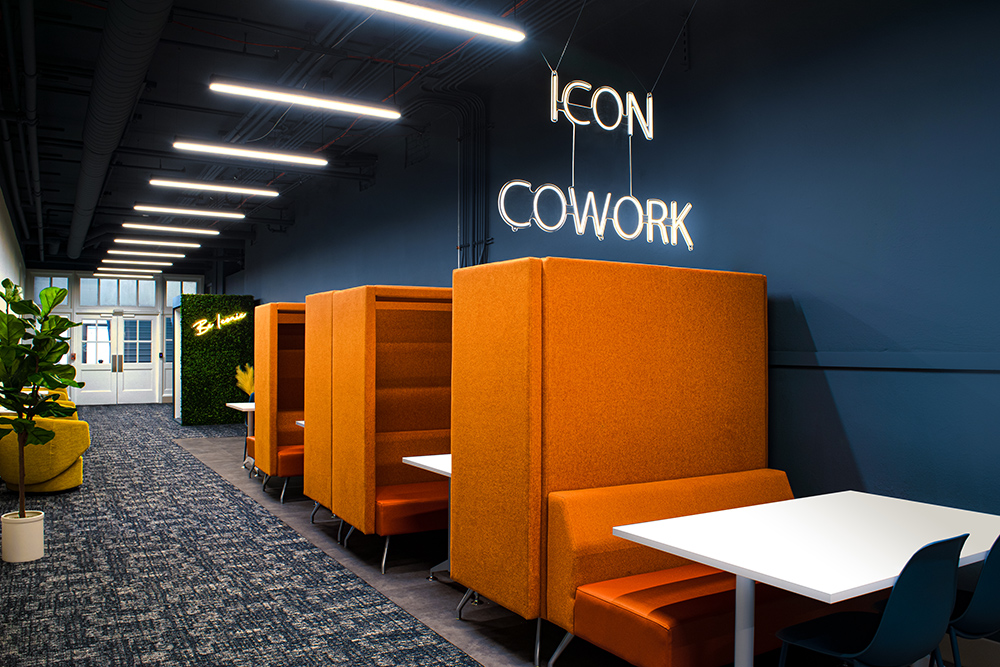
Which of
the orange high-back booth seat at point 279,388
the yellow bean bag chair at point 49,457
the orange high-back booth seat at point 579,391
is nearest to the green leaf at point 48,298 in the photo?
the orange high-back booth seat at point 279,388

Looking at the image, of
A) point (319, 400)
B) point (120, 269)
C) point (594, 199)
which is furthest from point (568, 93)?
point (120, 269)

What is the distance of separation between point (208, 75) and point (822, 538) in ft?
23.3

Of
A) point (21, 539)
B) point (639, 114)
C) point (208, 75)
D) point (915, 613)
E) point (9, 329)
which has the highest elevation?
point (208, 75)

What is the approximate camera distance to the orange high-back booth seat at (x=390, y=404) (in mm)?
4672

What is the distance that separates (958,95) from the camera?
327 cm

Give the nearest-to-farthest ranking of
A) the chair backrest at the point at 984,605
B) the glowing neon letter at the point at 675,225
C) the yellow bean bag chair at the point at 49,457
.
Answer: the chair backrest at the point at 984,605, the glowing neon letter at the point at 675,225, the yellow bean bag chair at the point at 49,457

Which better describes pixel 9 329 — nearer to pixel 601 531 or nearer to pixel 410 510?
pixel 410 510

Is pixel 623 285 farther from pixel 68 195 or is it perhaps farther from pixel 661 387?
pixel 68 195

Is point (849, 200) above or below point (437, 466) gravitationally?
above

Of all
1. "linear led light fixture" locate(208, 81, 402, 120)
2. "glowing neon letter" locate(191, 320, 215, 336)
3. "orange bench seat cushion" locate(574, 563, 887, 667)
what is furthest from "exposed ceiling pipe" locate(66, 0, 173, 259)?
"glowing neon letter" locate(191, 320, 215, 336)

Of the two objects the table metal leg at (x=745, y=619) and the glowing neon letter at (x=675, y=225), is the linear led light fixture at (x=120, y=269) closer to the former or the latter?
the glowing neon letter at (x=675, y=225)

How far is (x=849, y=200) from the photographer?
12.1ft

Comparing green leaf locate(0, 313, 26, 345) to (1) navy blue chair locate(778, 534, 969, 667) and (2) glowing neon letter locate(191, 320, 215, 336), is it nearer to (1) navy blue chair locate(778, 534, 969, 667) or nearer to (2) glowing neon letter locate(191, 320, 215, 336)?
(1) navy blue chair locate(778, 534, 969, 667)

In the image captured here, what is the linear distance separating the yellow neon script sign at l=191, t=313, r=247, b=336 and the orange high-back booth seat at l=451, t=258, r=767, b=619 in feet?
34.2
